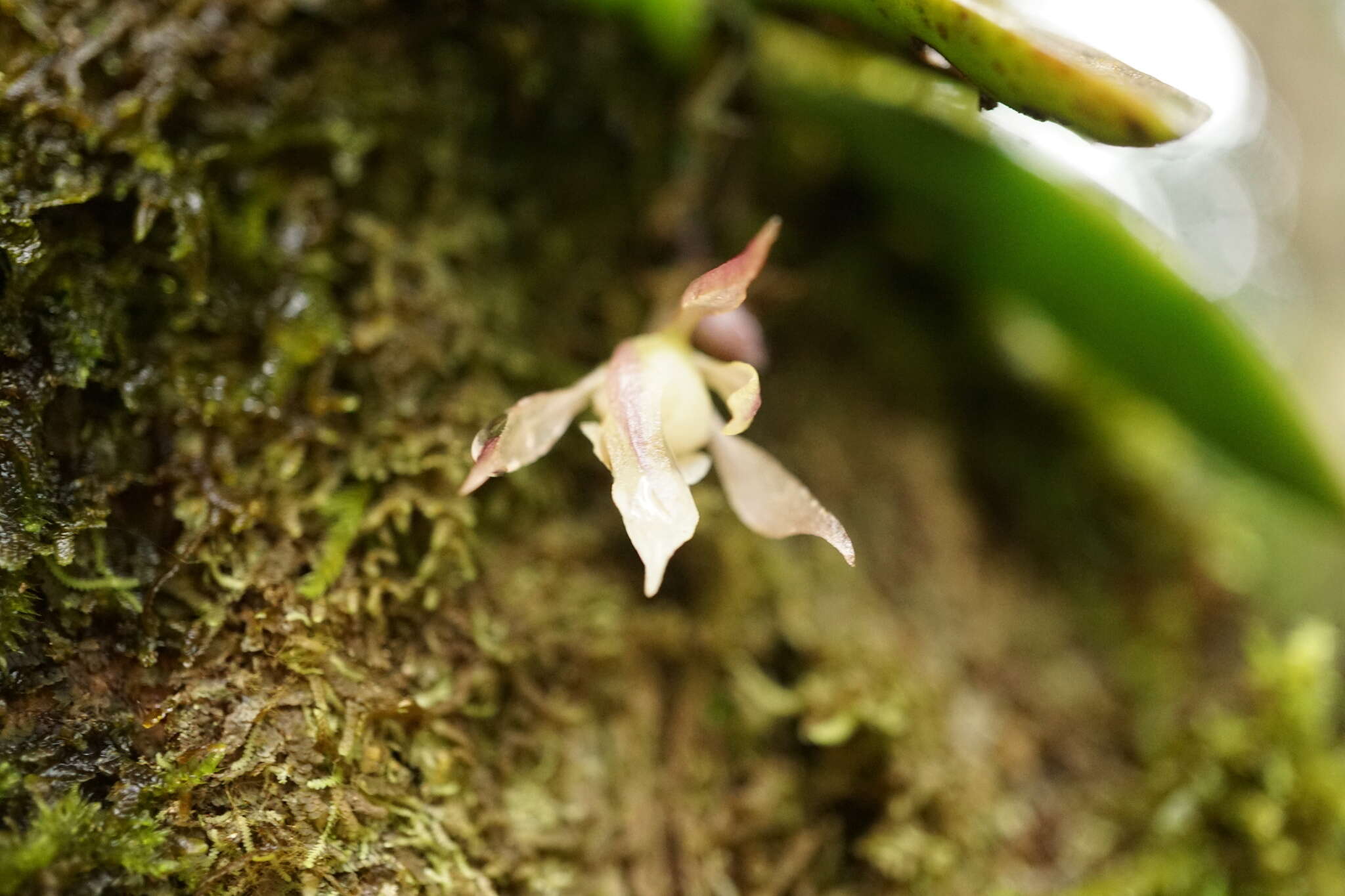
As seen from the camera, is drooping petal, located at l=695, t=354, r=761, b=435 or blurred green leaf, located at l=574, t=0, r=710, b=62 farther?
blurred green leaf, located at l=574, t=0, r=710, b=62

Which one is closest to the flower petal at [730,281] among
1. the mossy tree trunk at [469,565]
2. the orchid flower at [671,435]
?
the orchid flower at [671,435]

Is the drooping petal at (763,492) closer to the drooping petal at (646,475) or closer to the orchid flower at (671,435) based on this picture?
the orchid flower at (671,435)

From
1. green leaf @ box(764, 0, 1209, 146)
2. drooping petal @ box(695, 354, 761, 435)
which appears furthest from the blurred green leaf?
drooping petal @ box(695, 354, 761, 435)

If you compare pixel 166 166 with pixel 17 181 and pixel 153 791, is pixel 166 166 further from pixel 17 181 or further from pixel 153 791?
pixel 153 791

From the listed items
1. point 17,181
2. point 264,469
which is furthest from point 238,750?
point 17,181

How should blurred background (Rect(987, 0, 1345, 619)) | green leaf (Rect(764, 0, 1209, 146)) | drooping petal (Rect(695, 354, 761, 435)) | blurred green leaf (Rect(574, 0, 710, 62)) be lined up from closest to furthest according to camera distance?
green leaf (Rect(764, 0, 1209, 146)) < drooping petal (Rect(695, 354, 761, 435)) < blurred green leaf (Rect(574, 0, 710, 62)) < blurred background (Rect(987, 0, 1345, 619))

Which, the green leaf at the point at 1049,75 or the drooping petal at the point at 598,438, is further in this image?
the drooping petal at the point at 598,438

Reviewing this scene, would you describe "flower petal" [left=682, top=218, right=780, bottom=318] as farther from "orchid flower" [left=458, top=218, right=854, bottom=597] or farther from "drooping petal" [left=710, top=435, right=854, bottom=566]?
"drooping petal" [left=710, top=435, right=854, bottom=566]
